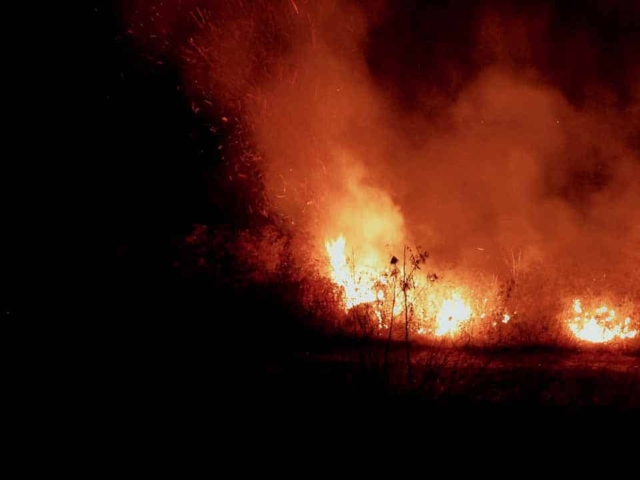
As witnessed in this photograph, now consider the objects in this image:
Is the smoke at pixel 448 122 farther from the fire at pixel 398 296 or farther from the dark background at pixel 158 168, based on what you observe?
the fire at pixel 398 296

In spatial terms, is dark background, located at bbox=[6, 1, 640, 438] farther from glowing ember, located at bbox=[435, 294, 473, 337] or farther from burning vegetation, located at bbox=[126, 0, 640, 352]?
glowing ember, located at bbox=[435, 294, 473, 337]

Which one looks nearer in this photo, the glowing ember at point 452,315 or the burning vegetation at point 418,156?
the glowing ember at point 452,315

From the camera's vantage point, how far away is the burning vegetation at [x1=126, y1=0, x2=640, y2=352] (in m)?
8.09

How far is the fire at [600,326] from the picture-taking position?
23.2ft

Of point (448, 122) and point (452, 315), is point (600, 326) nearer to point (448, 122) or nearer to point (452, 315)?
point (452, 315)

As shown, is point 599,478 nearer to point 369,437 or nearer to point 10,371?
point 369,437

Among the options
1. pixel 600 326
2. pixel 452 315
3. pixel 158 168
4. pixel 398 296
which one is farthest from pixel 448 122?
pixel 158 168

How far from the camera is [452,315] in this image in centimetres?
751

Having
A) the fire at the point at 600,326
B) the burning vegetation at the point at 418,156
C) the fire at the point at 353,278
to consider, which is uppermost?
the burning vegetation at the point at 418,156

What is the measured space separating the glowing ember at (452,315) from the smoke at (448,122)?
47.9 inches

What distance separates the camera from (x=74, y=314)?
24.3ft

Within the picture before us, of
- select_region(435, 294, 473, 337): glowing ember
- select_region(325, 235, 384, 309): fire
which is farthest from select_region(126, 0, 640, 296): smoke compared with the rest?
select_region(435, 294, 473, 337): glowing ember

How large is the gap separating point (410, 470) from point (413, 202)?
6.74 m

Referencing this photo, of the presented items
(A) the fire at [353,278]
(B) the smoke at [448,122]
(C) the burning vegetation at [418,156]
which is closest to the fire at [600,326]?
(C) the burning vegetation at [418,156]
